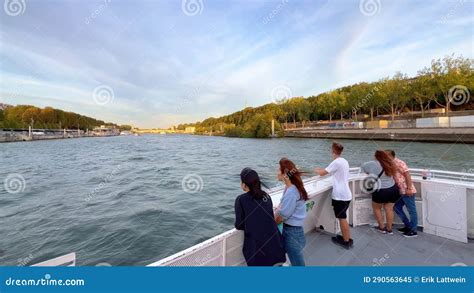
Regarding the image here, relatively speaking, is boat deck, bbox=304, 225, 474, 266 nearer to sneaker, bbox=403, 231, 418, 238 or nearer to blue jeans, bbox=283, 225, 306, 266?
sneaker, bbox=403, 231, 418, 238

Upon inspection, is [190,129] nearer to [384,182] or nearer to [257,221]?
[384,182]

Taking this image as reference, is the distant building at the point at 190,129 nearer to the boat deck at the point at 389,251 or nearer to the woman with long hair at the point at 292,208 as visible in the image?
the boat deck at the point at 389,251

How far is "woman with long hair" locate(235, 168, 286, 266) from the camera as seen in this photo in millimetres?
2402

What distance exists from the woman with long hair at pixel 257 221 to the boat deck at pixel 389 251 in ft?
4.77

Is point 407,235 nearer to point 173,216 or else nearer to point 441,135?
point 173,216

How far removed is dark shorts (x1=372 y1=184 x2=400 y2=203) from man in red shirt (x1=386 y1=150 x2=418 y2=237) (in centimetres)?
12

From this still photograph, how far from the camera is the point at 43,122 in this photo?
377ft

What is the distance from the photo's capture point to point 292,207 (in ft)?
8.74

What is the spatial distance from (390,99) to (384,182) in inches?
2501

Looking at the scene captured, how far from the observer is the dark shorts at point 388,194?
4.17 m

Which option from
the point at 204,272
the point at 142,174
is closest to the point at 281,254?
the point at 204,272

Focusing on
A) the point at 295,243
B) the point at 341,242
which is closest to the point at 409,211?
the point at 341,242

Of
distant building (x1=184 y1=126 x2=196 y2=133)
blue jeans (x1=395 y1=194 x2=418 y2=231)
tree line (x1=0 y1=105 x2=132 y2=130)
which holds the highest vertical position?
tree line (x1=0 y1=105 x2=132 y2=130)

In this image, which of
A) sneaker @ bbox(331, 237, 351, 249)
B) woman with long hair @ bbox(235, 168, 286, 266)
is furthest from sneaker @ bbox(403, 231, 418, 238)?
woman with long hair @ bbox(235, 168, 286, 266)
